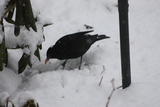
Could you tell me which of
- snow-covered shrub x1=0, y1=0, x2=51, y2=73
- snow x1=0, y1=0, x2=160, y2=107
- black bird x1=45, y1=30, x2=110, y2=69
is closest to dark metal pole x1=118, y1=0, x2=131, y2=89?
snow x1=0, y1=0, x2=160, y2=107

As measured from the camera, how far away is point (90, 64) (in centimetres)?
341

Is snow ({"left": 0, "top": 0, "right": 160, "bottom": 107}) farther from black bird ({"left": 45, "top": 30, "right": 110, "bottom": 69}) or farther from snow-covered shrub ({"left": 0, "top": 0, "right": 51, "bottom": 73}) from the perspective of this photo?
black bird ({"left": 45, "top": 30, "right": 110, "bottom": 69})

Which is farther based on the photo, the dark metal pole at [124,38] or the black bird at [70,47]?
the black bird at [70,47]

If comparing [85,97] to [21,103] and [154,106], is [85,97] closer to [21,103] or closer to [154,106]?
[154,106]

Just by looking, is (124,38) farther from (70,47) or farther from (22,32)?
(70,47)

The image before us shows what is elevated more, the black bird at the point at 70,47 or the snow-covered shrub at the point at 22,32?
the snow-covered shrub at the point at 22,32

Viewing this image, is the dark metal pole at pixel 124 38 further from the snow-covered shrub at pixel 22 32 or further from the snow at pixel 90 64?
the snow-covered shrub at pixel 22 32

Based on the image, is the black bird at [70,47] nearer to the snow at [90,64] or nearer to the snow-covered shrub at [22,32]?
the snow at [90,64]

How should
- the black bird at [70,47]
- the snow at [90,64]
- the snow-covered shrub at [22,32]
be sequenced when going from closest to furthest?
1. the snow-covered shrub at [22,32]
2. the snow at [90,64]
3. the black bird at [70,47]

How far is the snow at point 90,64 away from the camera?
2352 mm

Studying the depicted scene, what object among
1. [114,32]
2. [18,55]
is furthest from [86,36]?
[18,55]

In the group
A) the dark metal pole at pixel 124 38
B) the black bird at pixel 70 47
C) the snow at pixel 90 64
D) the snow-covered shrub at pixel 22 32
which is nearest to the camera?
the dark metal pole at pixel 124 38

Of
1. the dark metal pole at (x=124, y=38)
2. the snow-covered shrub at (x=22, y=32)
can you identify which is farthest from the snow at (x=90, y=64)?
the dark metal pole at (x=124, y=38)

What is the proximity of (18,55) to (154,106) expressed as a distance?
2.01m
